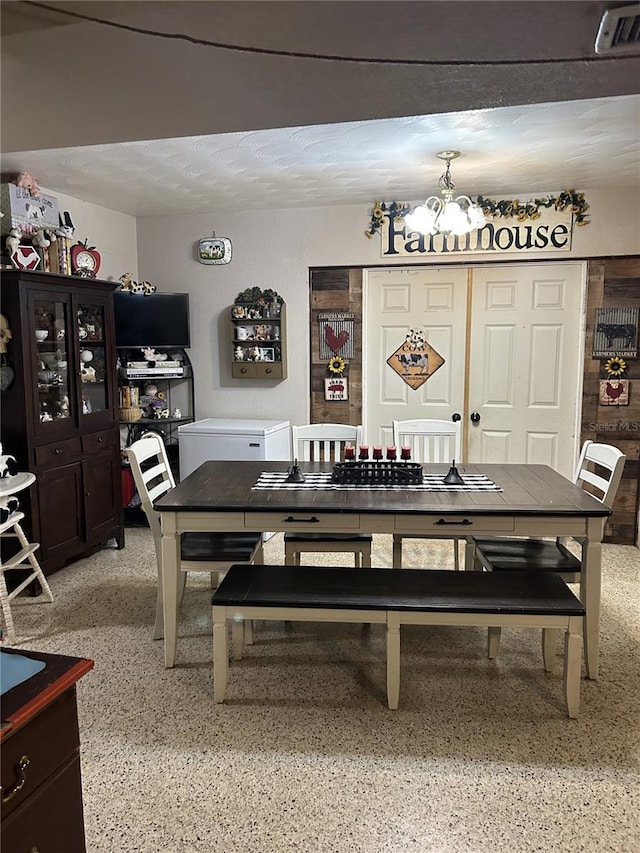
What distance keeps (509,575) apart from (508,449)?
7.31ft

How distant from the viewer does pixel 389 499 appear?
8.59ft

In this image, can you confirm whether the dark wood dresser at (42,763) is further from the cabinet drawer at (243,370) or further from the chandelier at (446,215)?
the cabinet drawer at (243,370)

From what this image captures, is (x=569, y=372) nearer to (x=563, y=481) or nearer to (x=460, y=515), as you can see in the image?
(x=563, y=481)

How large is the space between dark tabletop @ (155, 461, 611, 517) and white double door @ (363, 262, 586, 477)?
5.21 feet

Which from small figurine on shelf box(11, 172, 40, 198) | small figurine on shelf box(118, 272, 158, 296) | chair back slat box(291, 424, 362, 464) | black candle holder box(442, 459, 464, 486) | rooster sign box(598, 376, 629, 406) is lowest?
black candle holder box(442, 459, 464, 486)

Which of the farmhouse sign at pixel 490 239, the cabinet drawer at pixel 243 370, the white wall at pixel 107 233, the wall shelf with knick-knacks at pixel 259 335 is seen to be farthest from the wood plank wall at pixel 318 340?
the white wall at pixel 107 233

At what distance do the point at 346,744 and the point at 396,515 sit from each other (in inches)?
34.0

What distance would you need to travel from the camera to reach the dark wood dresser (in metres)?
1.10

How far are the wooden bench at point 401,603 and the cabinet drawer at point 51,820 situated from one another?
106cm

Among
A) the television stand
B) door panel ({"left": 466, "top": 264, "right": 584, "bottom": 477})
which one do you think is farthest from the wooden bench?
the television stand

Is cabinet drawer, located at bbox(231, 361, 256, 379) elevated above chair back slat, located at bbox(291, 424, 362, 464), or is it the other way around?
cabinet drawer, located at bbox(231, 361, 256, 379)

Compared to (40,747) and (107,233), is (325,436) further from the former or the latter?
(40,747)

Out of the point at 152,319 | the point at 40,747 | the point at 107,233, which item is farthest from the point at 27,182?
the point at 40,747

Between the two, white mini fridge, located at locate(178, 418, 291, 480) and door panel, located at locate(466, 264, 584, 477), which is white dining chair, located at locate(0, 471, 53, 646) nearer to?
white mini fridge, located at locate(178, 418, 291, 480)
